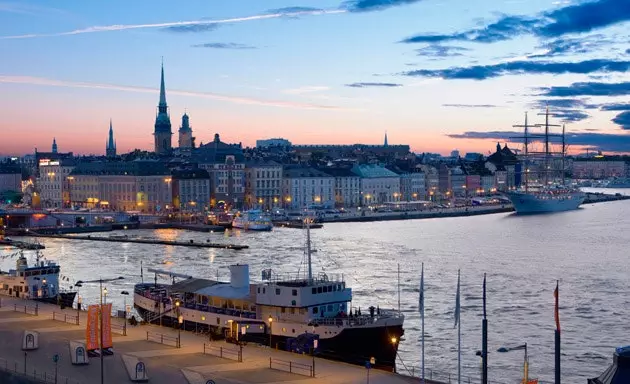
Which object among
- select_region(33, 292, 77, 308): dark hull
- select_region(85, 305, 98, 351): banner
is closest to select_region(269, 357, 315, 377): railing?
select_region(85, 305, 98, 351): banner

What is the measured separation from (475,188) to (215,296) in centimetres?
9386

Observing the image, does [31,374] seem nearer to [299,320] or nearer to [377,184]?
[299,320]

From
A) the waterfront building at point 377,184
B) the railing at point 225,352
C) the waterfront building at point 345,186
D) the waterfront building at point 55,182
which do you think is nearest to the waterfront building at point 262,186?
the waterfront building at point 345,186

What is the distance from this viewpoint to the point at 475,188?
113 m

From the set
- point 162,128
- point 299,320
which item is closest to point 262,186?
point 162,128

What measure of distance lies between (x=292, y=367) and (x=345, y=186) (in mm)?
73939

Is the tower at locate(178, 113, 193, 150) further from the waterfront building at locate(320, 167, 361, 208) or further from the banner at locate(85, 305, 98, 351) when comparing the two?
the banner at locate(85, 305, 98, 351)

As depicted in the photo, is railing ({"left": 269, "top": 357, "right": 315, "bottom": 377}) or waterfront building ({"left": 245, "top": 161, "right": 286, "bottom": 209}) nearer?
railing ({"left": 269, "top": 357, "right": 315, "bottom": 377})

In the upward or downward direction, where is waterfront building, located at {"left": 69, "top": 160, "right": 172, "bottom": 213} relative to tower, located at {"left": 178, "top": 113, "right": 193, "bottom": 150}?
downward

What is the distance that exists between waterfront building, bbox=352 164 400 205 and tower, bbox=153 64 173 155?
94.3ft

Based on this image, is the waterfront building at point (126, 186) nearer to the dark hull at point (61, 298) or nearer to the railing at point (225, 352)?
the dark hull at point (61, 298)

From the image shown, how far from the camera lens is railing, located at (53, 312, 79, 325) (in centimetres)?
1911

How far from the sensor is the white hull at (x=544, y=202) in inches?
3445

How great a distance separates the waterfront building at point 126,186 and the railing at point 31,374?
60.0m
